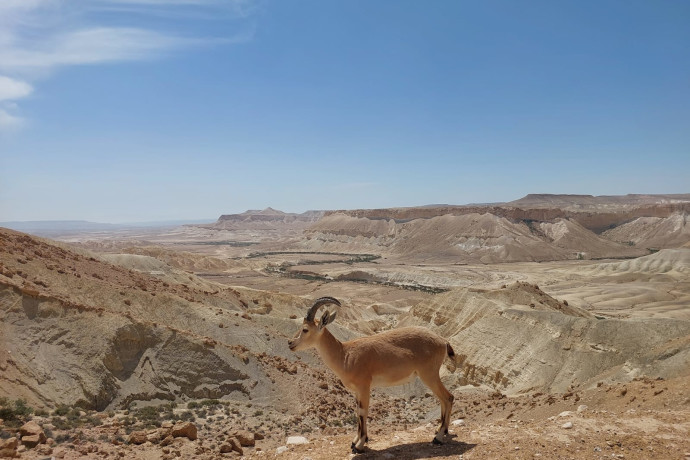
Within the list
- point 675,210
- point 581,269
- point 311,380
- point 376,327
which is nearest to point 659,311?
point 376,327

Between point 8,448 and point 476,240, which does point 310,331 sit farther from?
point 476,240

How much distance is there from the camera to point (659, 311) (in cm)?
5231

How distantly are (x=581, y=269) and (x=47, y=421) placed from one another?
101 m

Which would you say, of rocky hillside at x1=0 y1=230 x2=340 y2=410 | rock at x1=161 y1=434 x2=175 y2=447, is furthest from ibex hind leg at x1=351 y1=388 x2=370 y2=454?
rocky hillside at x1=0 y1=230 x2=340 y2=410

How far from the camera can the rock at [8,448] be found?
8.32 metres

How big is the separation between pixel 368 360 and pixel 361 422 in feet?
3.25

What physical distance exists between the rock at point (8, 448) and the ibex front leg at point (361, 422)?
6.63 meters

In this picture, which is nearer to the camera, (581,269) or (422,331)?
(422,331)

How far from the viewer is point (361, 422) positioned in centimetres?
726

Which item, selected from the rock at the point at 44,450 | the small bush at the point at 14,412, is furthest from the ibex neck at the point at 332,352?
the small bush at the point at 14,412

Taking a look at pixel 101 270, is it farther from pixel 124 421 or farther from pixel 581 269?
pixel 581 269

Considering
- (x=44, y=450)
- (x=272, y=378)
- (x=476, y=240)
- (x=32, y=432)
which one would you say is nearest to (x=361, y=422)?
(x=44, y=450)

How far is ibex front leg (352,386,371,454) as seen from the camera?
7219mm

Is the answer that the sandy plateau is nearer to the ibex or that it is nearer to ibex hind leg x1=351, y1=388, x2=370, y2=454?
ibex hind leg x1=351, y1=388, x2=370, y2=454
